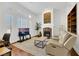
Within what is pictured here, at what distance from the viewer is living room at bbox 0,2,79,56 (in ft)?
6.75

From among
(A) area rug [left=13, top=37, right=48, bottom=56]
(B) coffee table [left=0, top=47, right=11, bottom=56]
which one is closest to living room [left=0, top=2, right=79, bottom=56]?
(A) area rug [left=13, top=37, right=48, bottom=56]

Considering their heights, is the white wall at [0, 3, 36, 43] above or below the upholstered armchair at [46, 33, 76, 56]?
above

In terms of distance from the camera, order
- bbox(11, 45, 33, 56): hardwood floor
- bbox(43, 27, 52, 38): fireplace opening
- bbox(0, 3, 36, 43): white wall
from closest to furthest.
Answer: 1. bbox(0, 3, 36, 43): white wall
2. bbox(11, 45, 33, 56): hardwood floor
3. bbox(43, 27, 52, 38): fireplace opening

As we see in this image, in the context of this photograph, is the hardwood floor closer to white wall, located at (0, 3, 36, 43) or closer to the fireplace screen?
white wall, located at (0, 3, 36, 43)

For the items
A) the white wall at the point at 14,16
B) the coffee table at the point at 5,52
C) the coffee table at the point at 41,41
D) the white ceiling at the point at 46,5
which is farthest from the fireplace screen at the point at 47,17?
the coffee table at the point at 5,52

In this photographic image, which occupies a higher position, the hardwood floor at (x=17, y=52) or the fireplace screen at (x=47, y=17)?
the fireplace screen at (x=47, y=17)

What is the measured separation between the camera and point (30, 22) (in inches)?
87.4

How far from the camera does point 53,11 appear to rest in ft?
7.14

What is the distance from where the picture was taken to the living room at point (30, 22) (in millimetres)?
2057

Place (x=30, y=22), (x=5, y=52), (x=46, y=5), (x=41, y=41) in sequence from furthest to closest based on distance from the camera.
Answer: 1. (x=41, y=41)
2. (x=30, y=22)
3. (x=46, y=5)
4. (x=5, y=52)

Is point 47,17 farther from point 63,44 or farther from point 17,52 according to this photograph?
point 17,52

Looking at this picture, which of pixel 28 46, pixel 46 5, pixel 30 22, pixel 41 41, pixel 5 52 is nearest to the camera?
pixel 5 52

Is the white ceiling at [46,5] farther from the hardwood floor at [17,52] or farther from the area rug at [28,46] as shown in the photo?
the hardwood floor at [17,52]

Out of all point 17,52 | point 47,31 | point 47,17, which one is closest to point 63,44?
point 47,31
